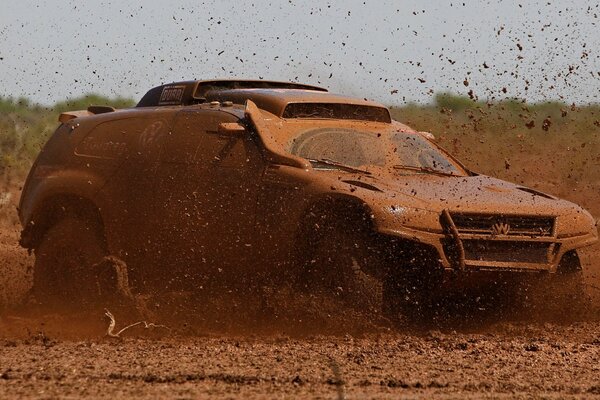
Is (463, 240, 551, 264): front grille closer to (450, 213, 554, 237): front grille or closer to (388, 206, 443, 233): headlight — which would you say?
(450, 213, 554, 237): front grille

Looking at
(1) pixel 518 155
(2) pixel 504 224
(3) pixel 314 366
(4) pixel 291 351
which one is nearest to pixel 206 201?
(4) pixel 291 351

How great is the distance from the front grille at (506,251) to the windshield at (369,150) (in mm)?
1260

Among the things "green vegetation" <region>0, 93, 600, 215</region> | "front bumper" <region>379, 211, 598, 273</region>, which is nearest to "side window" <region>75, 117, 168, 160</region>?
"front bumper" <region>379, 211, 598, 273</region>

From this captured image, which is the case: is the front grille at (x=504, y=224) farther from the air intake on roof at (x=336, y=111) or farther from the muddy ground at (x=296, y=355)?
the air intake on roof at (x=336, y=111)

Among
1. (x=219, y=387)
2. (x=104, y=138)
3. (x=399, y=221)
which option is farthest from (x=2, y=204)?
(x=219, y=387)

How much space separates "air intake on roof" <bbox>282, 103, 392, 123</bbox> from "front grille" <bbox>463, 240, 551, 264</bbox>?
205 cm

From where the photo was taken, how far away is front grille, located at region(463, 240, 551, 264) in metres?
9.02

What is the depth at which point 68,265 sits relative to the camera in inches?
412

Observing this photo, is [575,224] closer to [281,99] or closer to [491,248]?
[491,248]

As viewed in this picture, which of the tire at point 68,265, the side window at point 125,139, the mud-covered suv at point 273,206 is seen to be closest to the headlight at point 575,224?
the mud-covered suv at point 273,206

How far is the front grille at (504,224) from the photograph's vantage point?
9.08 metres

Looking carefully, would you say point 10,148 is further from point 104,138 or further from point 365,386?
point 365,386

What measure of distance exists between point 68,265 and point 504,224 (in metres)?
3.56

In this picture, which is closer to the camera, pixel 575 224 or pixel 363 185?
pixel 363 185
